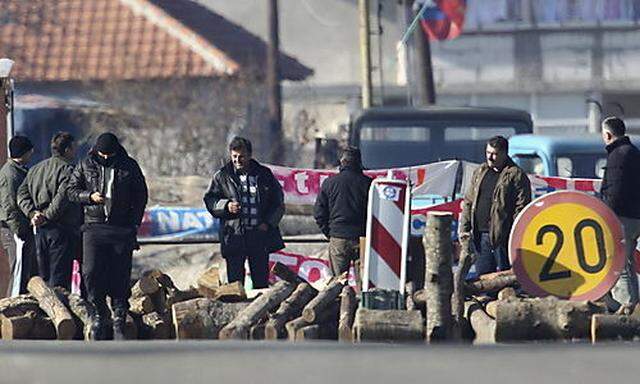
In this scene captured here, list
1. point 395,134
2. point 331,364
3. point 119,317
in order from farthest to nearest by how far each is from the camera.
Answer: point 395,134 → point 119,317 → point 331,364

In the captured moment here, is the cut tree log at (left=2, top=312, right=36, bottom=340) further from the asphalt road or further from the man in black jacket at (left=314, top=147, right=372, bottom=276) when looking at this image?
the man in black jacket at (left=314, top=147, right=372, bottom=276)

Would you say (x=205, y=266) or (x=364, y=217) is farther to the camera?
(x=205, y=266)

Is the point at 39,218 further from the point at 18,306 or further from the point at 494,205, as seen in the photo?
the point at 494,205

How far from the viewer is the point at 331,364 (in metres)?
7.73

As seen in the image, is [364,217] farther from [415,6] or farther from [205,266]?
[415,6]

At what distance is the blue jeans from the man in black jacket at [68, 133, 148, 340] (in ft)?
9.38

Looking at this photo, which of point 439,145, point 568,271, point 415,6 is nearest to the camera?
point 568,271

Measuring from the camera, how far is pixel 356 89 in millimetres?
45500

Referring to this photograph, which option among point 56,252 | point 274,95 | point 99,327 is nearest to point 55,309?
point 99,327

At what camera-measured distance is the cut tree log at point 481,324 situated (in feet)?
33.1

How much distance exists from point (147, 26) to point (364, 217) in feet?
92.2

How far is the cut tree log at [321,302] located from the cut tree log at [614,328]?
5.55 ft

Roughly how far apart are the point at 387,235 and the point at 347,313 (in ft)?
3.65

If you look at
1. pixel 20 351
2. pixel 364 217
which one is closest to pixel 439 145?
pixel 364 217
